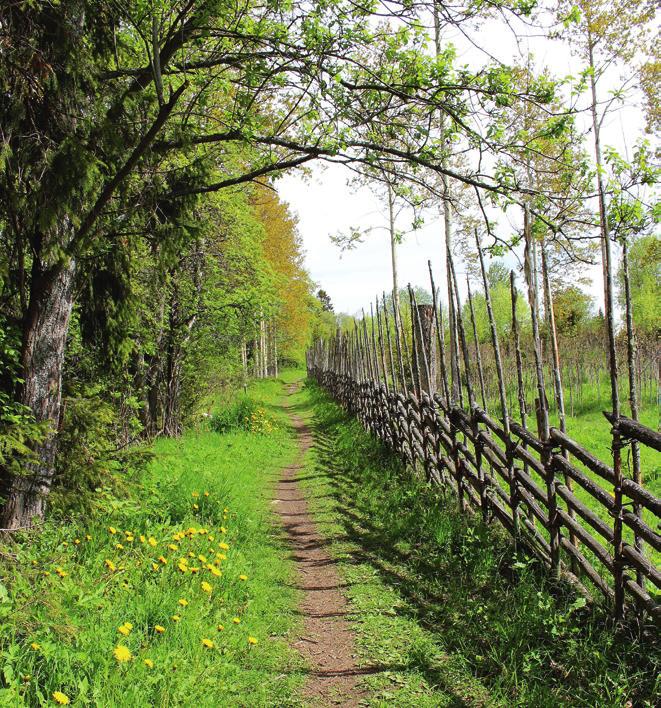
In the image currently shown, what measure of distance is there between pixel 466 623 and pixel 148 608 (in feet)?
7.00

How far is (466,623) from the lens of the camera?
11.9 ft

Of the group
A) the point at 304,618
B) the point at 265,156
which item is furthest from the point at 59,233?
the point at 304,618

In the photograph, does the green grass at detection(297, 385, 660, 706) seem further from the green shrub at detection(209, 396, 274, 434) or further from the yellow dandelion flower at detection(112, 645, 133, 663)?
the green shrub at detection(209, 396, 274, 434)

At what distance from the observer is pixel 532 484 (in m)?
4.13

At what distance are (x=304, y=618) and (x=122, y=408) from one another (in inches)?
210

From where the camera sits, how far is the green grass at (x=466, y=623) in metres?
2.84

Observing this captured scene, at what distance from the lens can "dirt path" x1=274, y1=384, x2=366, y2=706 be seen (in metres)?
3.10

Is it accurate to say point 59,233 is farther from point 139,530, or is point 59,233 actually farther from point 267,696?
point 267,696

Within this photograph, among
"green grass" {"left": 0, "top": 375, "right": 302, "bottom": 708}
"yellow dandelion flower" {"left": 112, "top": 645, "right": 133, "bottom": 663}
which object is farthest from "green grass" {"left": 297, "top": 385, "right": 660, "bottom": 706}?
"yellow dandelion flower" {"left": 112, "top": 645, "right": 133, "bottom": 663}

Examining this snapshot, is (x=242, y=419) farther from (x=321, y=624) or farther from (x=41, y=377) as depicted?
(x=321, y=624)

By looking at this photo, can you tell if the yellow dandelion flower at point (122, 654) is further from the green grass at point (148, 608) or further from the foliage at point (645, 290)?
the foliage at point (645, 290)

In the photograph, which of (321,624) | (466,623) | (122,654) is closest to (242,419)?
(321,624)

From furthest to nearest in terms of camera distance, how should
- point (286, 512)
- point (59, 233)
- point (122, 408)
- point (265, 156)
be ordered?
point (122, 408), point (286, 512), point (265, 156), point (59, 233)

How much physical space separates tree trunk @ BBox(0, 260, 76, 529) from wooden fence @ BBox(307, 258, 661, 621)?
353 centimetres
